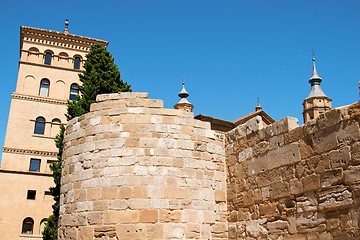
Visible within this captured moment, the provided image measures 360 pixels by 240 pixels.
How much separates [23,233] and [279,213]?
2377cm

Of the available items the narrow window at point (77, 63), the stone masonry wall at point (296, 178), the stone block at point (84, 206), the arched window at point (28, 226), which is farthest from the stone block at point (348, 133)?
the narrow window at point (77, 63)

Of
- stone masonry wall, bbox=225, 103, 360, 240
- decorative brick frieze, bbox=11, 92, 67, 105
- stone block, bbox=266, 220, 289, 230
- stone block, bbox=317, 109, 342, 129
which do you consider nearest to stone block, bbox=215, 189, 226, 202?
stone masonry wall, bbox=225, 103, 360, 240

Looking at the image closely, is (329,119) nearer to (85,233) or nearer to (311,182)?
(311,182)

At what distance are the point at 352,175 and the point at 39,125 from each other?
91.1 ft

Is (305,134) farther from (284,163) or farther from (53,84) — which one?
(53,84)

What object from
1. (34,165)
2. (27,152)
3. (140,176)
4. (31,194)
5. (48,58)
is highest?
(48,58)

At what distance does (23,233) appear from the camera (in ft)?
86.1

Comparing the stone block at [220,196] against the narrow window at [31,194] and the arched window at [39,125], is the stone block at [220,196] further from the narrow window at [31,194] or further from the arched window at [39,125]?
the arched window at [39,125]

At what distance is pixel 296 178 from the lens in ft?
21.3

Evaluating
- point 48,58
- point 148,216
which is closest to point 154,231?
point 148,216

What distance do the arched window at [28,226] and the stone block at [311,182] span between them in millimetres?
24397

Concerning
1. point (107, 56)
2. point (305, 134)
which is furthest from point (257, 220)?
point (107, 56)

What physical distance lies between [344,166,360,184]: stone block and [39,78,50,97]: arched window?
28969 millimetres

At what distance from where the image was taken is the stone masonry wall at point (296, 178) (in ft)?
18.3
